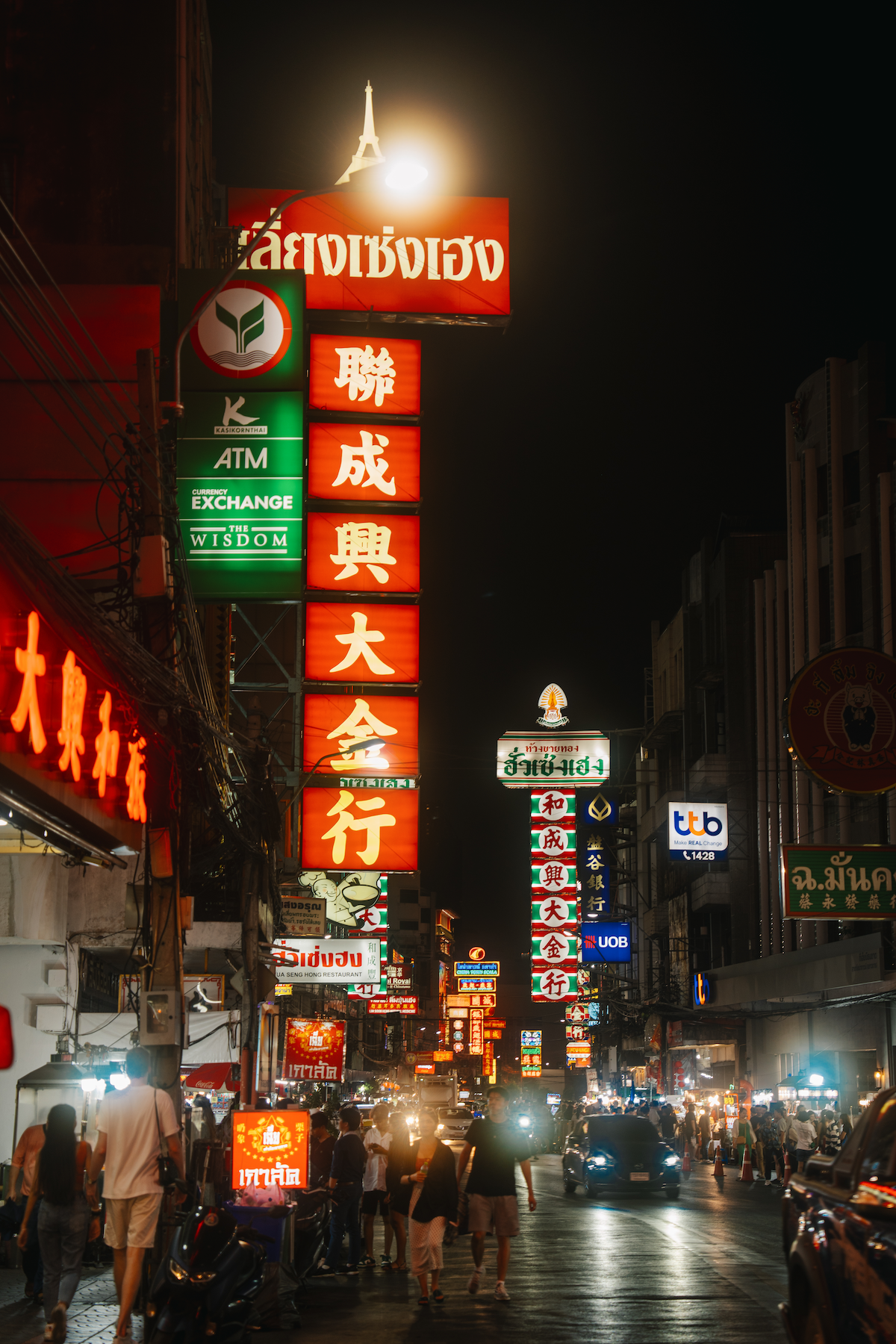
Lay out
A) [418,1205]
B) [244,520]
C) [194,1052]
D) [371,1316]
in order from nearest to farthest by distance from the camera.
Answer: [371,1316] < [418,1205] < [244,520] < [194,1052]

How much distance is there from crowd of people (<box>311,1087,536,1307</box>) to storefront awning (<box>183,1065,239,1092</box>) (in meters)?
7.56

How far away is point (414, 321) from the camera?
22531 millimetres

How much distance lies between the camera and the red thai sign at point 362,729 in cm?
1975

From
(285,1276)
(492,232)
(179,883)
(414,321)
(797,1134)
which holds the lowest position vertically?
(797,1134)

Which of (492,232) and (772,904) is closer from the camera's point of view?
(492,232)

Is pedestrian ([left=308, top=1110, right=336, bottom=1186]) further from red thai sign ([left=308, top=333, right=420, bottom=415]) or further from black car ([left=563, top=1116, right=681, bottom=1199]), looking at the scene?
black car ([left=563, top=1116, right=681, bottom=1199])

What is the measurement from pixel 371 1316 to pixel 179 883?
14.3ft

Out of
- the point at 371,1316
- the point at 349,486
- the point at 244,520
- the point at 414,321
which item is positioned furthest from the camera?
the point at 414,321

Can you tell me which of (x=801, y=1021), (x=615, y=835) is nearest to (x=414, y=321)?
(x=801, y=1021)

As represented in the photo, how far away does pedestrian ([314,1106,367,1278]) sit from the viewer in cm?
1511

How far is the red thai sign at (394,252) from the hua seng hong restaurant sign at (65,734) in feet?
38.7

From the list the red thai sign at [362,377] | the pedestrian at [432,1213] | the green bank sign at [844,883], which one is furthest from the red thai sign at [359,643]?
the pedestrian at [432,1213]

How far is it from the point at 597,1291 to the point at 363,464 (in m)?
11.6

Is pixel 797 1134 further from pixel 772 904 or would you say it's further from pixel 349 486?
pixel 772 904
